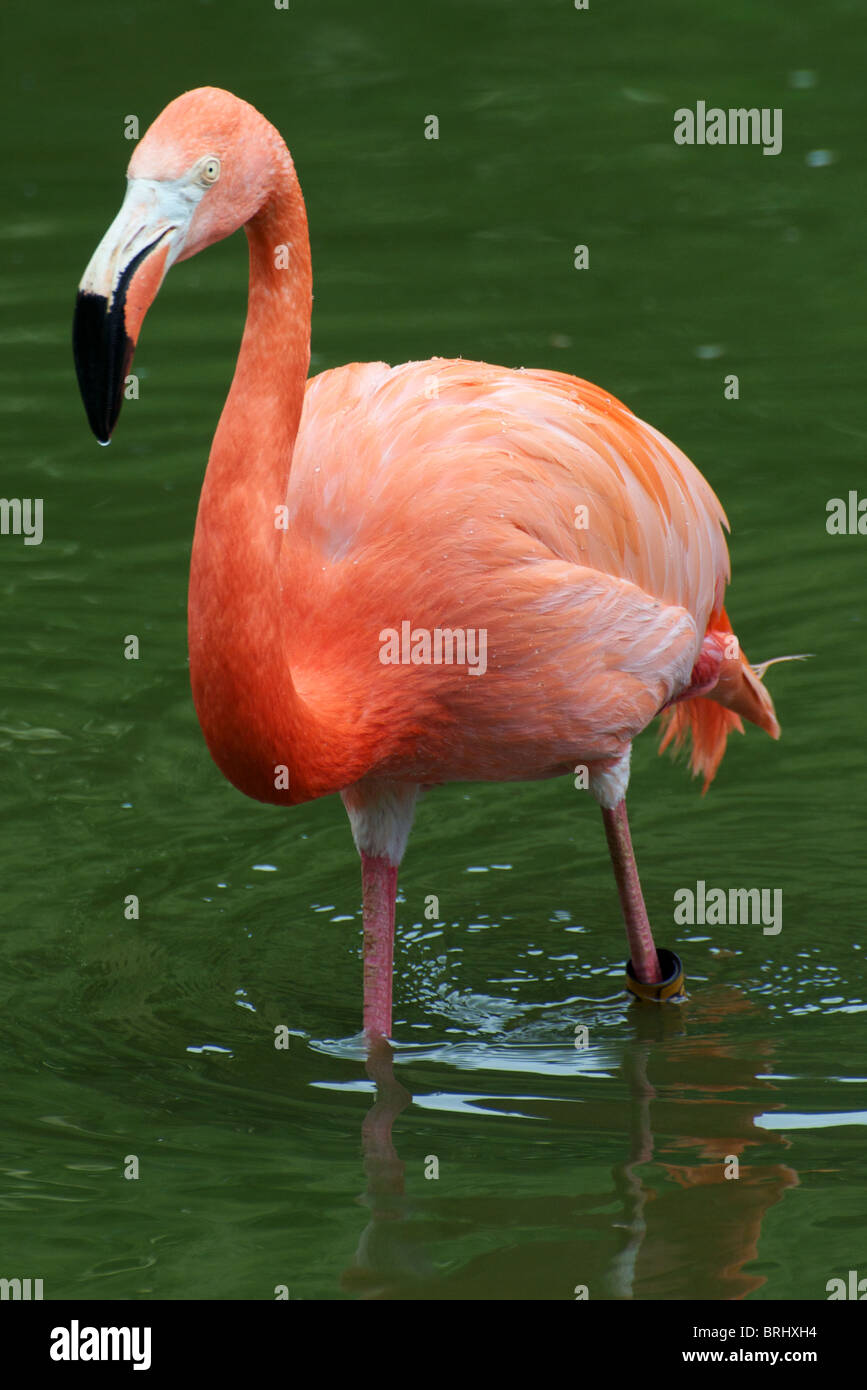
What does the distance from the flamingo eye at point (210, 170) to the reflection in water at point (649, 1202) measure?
2166 millimetres

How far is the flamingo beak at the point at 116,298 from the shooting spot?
3.90 meters

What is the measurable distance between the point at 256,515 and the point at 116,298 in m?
0.66

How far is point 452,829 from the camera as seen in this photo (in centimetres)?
677

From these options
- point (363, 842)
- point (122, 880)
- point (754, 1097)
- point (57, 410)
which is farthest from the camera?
point (57, 410)

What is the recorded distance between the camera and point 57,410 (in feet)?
30.8

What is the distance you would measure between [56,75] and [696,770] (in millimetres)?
7928

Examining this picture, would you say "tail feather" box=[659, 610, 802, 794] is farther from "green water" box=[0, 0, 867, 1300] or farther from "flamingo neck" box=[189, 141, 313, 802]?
"flamingo neck" box=[189, 141, 313, 802]

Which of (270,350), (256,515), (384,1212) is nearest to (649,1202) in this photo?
(384,1212)

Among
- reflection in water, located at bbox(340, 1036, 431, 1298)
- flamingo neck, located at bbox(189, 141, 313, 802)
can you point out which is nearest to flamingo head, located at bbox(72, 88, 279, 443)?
flamingo neck, located at bbox(189, 141, 313, 802)

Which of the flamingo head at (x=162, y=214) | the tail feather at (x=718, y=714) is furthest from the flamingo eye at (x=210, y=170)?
the tail feather at (x=718, y=714)

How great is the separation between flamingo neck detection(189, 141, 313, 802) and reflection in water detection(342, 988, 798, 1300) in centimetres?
104

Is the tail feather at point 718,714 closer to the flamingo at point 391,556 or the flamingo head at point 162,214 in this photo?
the flamingo at point 391,556
